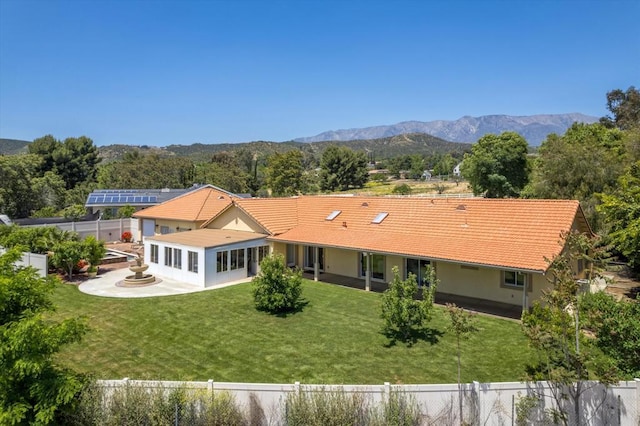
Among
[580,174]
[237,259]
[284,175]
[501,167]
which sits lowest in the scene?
[237,259]

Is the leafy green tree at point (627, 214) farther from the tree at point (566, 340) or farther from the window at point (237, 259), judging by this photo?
the window at point (237, 259)

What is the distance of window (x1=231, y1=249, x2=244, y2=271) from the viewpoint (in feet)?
80.8

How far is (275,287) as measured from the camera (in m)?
18.6

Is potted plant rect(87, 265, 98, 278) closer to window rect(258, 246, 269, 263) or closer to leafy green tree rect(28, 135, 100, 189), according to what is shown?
window rect(258, 246, 269, 263)

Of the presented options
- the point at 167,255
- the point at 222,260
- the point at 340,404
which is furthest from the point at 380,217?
the point at 340,404

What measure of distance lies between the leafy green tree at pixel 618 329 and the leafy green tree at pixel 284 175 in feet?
219

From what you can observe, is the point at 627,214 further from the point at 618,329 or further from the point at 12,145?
the point at 12,145

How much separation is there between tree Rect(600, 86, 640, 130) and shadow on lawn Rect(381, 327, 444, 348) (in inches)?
1904

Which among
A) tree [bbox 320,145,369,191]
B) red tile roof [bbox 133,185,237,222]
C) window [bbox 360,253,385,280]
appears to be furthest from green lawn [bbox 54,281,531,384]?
tree [bbox 320,145,369,191]

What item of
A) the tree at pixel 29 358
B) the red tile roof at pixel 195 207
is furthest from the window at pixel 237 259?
the tree at pixel 29 358

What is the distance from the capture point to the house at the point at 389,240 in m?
19.0

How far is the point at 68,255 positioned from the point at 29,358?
1782cm

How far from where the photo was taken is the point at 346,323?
1708 centimetres

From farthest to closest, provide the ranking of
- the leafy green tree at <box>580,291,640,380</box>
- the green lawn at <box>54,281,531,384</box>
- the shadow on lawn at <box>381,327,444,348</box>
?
the shadow on lawn at <box>381,327,444,348</box> < the green lawn at <box>54,281,531,384</box> < the leafy green tree at <box>580,291,640,380</box>
